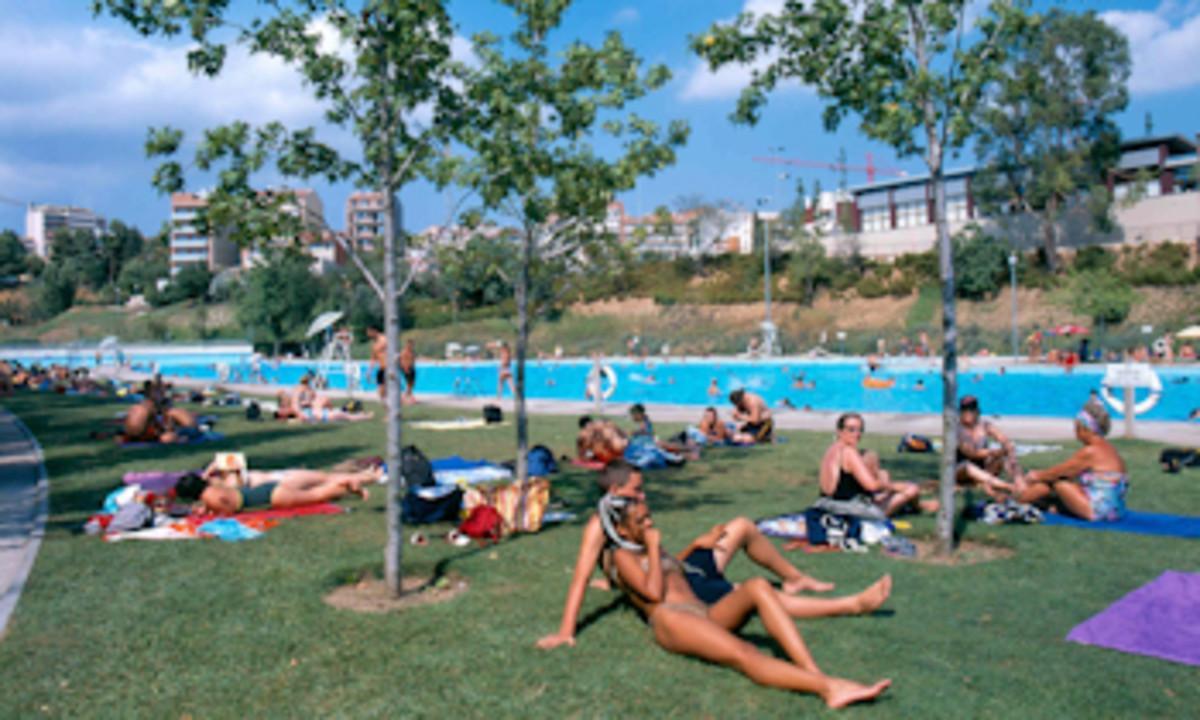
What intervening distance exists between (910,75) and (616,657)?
17.0ft

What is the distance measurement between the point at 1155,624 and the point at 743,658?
262 cm

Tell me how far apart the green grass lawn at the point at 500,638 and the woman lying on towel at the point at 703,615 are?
0.09m

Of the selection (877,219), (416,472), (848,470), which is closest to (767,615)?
(848,470)

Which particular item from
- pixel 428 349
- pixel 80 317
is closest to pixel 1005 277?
pixel 428 349

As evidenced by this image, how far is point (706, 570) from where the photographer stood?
565 centimetres

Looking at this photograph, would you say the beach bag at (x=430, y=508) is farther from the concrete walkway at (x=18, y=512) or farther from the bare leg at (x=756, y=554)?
the bare leg at (x=756, y=554)

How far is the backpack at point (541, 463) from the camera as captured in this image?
1159 centimetres

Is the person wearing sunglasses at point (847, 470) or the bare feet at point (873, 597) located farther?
the person wearing sunglasses at point (847, 470)

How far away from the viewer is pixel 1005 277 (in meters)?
53.9

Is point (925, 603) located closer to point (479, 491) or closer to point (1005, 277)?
point (479, 491)

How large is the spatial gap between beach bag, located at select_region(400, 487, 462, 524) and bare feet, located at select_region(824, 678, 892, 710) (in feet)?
16.7

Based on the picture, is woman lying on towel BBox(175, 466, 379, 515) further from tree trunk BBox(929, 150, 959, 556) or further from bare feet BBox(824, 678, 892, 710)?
bare feet BBox(824, 678, 892, 710)

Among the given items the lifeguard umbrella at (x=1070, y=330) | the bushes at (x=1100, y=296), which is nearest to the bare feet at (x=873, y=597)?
the lifeguard umbrella at (x=1070, y=330)

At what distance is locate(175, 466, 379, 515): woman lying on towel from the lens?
917 cm
